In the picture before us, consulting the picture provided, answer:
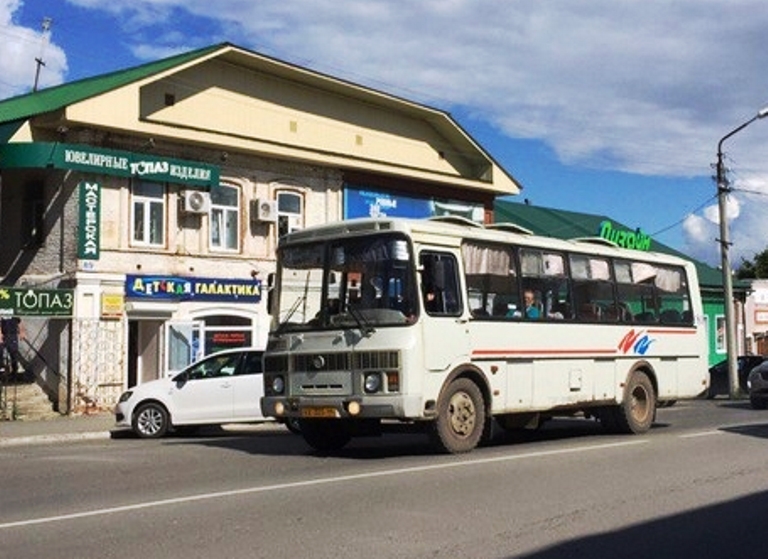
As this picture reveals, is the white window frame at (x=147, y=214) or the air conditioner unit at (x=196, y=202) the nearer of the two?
the white window frame at (x=147, y=214)

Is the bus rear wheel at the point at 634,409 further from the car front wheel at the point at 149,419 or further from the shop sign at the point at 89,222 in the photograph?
the shop sign at the point at 89,222

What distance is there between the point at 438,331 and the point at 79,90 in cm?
1606

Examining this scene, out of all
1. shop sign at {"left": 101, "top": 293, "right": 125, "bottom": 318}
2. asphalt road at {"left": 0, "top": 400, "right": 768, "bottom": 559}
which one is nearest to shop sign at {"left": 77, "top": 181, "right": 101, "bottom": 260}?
shop sign at {"left": 101, "top": 293, "right": 125, "bottom": 318}

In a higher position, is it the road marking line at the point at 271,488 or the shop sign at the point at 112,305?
the shop sign at the point at 112,305

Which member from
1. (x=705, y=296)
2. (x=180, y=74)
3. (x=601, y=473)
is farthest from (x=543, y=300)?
(x=705, y=296)

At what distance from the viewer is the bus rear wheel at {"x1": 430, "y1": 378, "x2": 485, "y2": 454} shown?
1263 centimetres

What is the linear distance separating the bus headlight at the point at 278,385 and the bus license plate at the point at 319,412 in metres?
0.55

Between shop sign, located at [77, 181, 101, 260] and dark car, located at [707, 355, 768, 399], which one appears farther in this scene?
dark car, located at [707, 355, 768, 399]

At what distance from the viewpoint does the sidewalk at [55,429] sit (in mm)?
17969

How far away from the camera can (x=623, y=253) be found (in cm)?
1681

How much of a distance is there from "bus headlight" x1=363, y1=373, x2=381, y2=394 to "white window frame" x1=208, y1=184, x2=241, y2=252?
46.8 ft

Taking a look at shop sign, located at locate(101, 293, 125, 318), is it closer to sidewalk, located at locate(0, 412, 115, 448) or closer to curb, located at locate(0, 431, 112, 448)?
sidewalk, located at locate(0, 412, 115, 448)

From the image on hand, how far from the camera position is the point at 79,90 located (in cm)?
2517

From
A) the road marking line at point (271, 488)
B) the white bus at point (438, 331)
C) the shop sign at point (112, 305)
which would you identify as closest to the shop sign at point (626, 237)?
the shop sign at point (112, 305)
